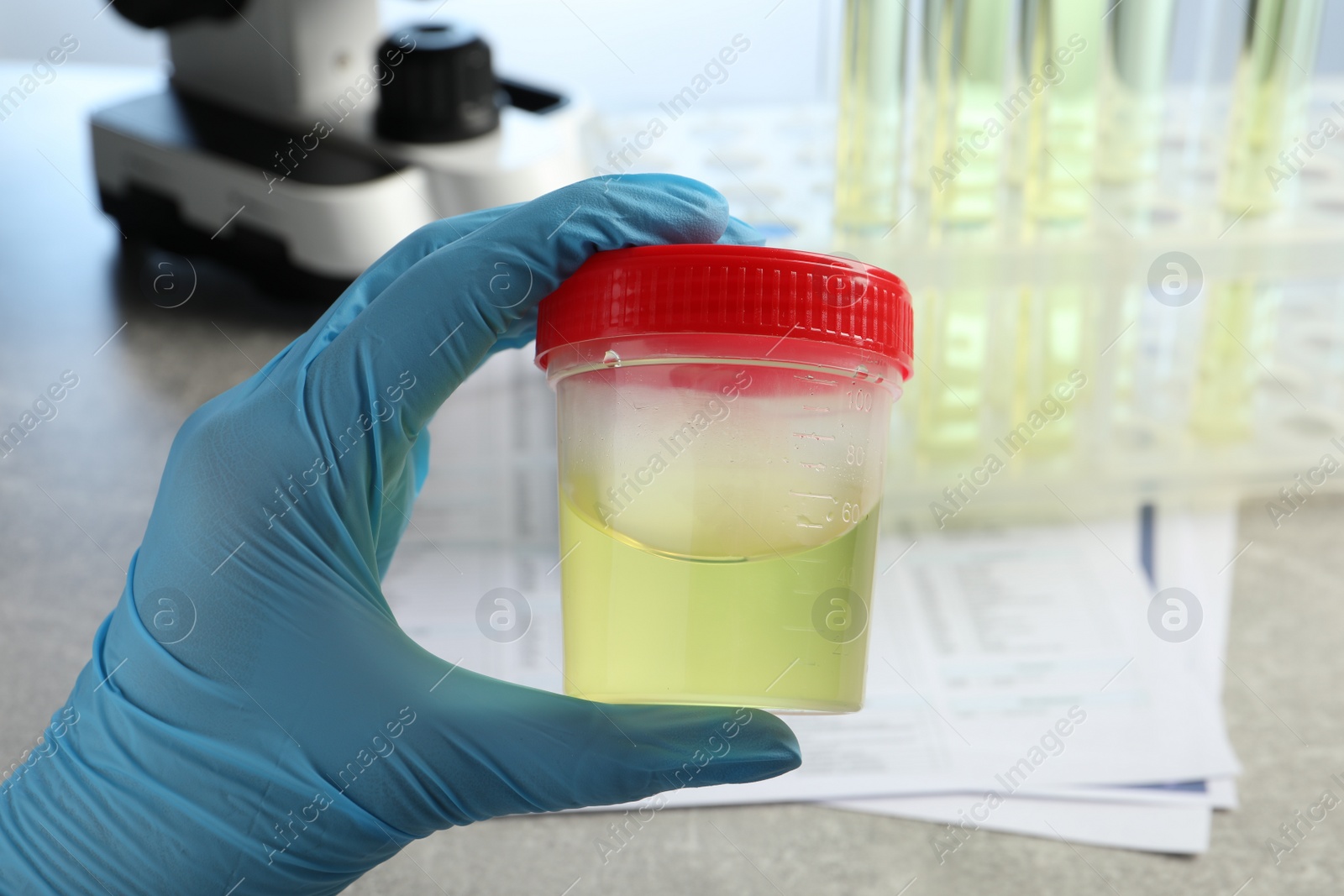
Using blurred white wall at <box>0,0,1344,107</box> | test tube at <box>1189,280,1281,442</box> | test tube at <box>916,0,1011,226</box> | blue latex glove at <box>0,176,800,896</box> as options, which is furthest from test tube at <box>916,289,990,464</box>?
blurred white wall at <box>0,0,1344,107</box>

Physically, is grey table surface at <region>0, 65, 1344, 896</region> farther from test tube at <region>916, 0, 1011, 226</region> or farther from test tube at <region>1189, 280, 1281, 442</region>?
test tube at <region>916, 0, 1011, 226</region>

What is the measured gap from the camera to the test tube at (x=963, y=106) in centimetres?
84

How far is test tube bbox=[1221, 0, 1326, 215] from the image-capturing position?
0.86m

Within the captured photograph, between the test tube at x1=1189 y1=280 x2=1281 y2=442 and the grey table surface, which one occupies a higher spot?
the test tube at x1=1189 y1=280 x2=1281 y2=442

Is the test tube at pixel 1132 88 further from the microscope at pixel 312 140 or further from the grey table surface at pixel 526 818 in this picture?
the microscope at pixel 312 140

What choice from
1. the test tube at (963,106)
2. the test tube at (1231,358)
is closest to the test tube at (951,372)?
the test tube at (963,106)

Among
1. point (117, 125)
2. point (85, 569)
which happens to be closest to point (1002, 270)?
point (85, 569)

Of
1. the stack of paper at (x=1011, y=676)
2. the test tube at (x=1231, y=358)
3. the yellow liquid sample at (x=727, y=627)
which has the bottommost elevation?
the stack of paper at (x=1011, y=676)

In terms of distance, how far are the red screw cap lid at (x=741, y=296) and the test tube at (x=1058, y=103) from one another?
43 cm

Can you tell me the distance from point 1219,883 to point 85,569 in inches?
32.8

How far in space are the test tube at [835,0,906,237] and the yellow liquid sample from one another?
415 mm

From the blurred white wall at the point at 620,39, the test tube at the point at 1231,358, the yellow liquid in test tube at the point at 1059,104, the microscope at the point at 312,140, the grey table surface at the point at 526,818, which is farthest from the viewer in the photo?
the blurred white wall at the point at 620,39

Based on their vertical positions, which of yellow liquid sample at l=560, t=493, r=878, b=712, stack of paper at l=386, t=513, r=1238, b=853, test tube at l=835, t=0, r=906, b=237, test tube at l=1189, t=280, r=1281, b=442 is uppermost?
test tube at l=835, t=0, r=906, b=237

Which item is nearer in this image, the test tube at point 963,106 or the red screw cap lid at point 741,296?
the red screw cap lid at point 741,296
